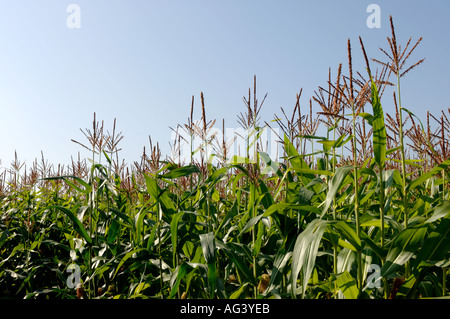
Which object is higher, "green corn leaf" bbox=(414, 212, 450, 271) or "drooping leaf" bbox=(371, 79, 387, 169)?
"drooping leaf" bbox=(371, 79, 387, 169)

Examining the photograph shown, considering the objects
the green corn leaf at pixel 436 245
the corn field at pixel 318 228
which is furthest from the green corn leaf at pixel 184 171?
the green corn leaf at pixel 436 245

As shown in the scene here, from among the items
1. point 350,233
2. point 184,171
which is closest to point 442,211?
point 350,233

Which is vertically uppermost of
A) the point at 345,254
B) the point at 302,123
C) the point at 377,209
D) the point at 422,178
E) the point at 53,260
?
the point at 302,123

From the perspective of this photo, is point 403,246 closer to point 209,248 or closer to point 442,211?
point 442,211

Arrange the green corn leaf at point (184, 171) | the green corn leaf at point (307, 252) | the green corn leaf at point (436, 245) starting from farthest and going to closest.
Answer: the green corn leaf at point (184, 171), the green corn leaf at point (436, 245), the green corn leaf at point (307, 252)

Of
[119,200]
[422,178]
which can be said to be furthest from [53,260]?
[422,178]

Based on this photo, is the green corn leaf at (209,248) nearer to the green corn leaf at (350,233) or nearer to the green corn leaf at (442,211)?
the green corn leaf at (350,233)

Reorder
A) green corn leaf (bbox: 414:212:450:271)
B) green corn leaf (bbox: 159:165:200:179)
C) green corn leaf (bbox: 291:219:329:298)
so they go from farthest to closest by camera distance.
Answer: green corn leaf (bbox: 159:165:200:179) < green corn leaf (bbox: 414:212:450:271) < green corn leaf (bbox: 291:219:329:298)

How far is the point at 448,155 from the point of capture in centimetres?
212

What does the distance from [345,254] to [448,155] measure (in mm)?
855

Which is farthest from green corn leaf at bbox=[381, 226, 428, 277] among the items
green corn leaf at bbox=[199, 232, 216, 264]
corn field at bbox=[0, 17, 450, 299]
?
green corn leaf at bbox=[199, 232, 216, 264]

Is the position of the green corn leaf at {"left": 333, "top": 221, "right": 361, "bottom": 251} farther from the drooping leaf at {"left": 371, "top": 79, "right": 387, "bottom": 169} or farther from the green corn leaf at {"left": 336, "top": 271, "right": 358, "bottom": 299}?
the drooping leaf at {"left": 371, "top": 79, "right": 387, "bottom": 169}
